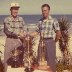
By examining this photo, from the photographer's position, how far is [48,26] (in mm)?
8969

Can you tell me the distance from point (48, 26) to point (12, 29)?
2.66 feet

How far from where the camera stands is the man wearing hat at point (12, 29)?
8875mm

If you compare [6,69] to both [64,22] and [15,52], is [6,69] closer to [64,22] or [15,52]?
[15,52]

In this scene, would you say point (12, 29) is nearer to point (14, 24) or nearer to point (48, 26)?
point (14, 24)

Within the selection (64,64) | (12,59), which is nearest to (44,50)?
(12,59)

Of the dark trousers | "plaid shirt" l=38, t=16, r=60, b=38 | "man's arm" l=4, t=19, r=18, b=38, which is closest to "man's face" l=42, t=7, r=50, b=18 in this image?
"plaid shirt" l=38, t=16, r=60, b=38

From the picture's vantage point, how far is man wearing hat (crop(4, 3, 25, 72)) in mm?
8875

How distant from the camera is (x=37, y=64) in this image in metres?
8.29

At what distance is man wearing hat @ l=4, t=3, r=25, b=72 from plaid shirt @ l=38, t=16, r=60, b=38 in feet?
1.47

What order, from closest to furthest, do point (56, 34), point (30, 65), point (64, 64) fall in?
point (30, 65) → point (56, 34) → point (64, 64)

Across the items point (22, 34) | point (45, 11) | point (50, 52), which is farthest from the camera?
point (50, 52)

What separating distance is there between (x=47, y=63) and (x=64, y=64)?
3.04 m

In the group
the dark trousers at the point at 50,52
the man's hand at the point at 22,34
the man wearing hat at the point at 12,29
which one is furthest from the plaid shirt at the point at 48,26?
the man's hand at the point at 22,34

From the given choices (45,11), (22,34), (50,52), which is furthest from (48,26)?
(22,34)
